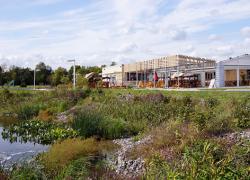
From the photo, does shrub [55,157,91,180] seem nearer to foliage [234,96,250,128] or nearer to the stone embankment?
the stone embankment

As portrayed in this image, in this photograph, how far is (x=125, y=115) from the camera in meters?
19.1

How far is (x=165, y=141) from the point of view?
11234 mm

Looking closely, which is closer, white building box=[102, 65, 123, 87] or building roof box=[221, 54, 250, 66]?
building roof box=[221, 54, 250, 66]

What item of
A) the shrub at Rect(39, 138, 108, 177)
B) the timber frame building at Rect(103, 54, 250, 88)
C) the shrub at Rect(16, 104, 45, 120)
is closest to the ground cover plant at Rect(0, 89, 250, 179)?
the shrub at Rect(39, 138, 108, 177)

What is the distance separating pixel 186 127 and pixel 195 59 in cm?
3982

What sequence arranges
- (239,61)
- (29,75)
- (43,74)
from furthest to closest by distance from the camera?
1. (43,74)
2. (29,75)
3. (239,61)

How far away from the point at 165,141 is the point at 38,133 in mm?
A: 8226

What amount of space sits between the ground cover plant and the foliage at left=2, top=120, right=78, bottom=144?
0.16m

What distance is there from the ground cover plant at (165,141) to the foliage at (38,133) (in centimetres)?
16

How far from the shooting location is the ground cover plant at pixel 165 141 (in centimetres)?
524

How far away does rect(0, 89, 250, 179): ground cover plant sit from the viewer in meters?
5.24

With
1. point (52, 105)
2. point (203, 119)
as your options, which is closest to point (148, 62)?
point (52, 105)

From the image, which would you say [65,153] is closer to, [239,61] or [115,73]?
[239,61]

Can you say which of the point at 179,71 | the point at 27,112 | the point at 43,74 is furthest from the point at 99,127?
the point at 43,74
